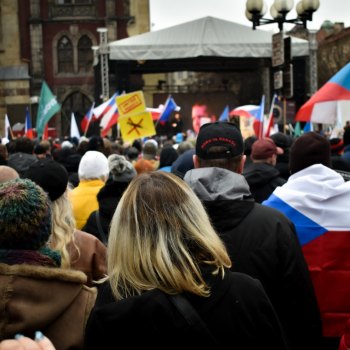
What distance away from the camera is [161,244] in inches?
89.2

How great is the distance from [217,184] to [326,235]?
0.87 m

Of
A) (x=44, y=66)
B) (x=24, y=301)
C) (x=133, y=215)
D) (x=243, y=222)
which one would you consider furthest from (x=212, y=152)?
(x=44, y=66)

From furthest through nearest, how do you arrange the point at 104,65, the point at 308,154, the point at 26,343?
1. the point at 104,65
2. the point at 308,154
3. the point at 26,343

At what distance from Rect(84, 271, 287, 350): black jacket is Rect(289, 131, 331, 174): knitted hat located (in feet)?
6.40

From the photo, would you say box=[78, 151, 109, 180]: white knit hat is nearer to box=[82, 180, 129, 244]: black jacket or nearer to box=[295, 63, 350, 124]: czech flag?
box=[82, 180, 129, 244]: black jacket

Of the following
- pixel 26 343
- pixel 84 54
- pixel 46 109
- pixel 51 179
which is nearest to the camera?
pixel 26 343

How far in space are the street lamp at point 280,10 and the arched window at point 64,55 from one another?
108 ft

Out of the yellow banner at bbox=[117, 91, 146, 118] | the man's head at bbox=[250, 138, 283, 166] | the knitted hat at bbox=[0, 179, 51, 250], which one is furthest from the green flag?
the knitted hat at bbox=[0, 179, 51, 250]

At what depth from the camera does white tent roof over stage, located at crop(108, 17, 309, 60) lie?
71.8ft

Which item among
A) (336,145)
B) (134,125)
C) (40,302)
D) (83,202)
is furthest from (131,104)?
(40,302)

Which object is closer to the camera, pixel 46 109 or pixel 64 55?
pixel 46 109

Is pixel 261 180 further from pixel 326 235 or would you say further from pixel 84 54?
pixel 84 54

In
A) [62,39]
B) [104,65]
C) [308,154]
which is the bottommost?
[308,154]

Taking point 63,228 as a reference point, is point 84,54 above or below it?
above
